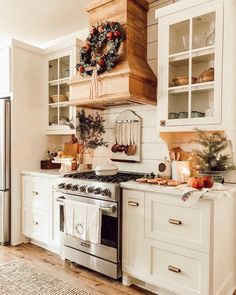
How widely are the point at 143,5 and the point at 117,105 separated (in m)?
1.07

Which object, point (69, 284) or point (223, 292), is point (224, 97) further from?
point (69, 284)

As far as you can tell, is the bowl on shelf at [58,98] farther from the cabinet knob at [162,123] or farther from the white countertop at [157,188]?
the white countertop at [157,188]

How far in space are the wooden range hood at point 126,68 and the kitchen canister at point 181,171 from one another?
677 millimetres

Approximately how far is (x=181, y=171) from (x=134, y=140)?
762 millimetres

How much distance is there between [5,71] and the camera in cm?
338

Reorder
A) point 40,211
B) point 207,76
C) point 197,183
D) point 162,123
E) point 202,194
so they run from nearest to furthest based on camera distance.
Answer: point 202,194 < point 197,183 < point 207,76 < point 162,123 < point 40,211

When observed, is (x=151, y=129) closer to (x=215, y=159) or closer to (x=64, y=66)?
(x=215, y=159)

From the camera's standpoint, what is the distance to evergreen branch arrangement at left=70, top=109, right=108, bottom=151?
3.25 meters

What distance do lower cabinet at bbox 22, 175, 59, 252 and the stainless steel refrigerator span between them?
7.8 inches

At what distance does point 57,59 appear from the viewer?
11.3 ft

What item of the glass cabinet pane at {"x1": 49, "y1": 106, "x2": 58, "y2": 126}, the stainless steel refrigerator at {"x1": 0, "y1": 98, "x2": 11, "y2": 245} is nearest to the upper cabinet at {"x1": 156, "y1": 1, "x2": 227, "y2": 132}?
the glass cabinet pane at {"x1": 49, "y1": 106, "x2": 58, "y2": 126}

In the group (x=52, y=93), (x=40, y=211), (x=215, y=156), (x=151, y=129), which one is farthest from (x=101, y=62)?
(x=40, y=211)

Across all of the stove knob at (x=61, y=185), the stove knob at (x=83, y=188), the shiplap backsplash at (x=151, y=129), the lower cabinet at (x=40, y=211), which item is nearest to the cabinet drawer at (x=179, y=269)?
the stove knob at (x=83, y=188)

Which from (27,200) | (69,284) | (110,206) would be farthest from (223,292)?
(27,200)
